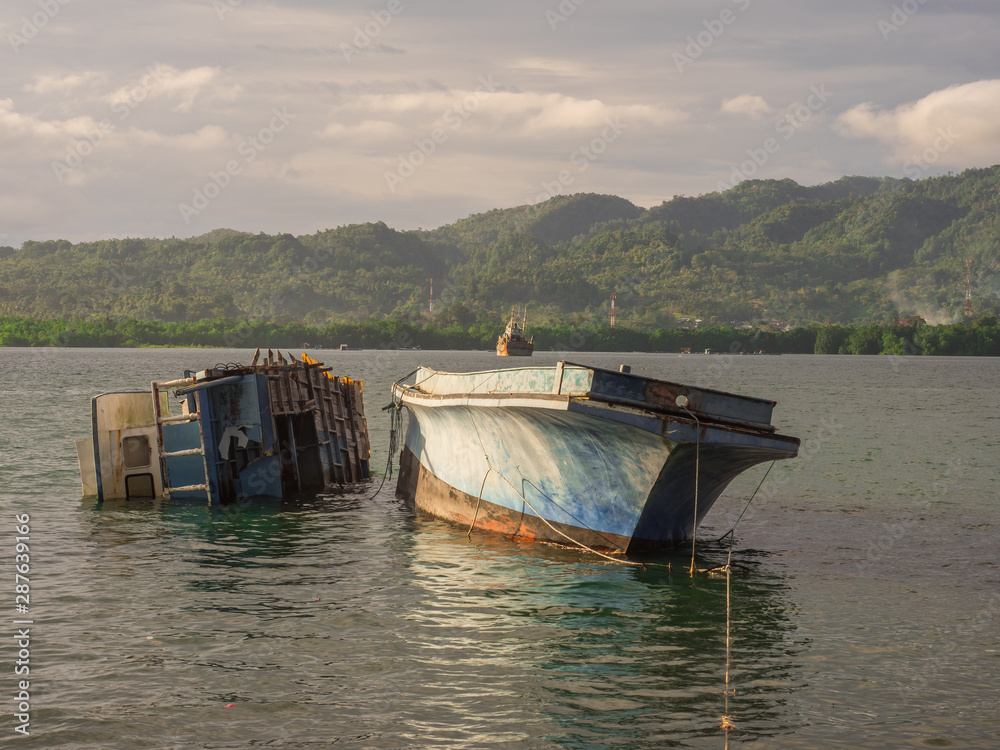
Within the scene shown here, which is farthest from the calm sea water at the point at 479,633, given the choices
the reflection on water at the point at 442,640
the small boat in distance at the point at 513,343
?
the small boat in distance at the point at 513,343

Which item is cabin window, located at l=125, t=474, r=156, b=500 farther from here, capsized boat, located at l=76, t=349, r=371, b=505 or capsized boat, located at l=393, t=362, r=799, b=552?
capsized boat, located at l=393, t=362, r=799, b=552

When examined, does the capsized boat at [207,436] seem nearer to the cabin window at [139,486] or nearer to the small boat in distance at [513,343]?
the cabin window at [139,486]

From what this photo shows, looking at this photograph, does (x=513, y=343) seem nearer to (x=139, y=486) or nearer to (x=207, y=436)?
(x=139, y=486)

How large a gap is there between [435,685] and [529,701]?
3.62 ft

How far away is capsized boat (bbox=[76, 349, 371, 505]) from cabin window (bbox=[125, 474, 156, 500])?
24 mm

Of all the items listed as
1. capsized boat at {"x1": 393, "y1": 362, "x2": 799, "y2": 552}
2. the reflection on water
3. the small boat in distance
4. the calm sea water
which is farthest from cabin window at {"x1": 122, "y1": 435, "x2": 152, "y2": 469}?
the small boat in distance

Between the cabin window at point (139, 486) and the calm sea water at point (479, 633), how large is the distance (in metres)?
0.67

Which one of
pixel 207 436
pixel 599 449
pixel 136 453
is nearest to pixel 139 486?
pixel 136 453

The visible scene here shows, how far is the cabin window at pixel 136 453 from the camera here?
21719mm

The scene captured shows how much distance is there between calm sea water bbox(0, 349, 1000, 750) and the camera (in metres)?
9.07

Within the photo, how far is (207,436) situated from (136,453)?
247 cm

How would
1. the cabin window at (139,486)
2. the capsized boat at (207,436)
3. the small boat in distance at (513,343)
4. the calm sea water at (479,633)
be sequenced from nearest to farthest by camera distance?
the calm sea water at (479,633), the capsized boat at (207,436), the cabin window at (139,486), the small boat in distance at (513,343)

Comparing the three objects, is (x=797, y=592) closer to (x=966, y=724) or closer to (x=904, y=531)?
(x=966, y=724)

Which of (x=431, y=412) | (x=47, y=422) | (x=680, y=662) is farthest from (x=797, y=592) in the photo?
(x=47, y=422)
